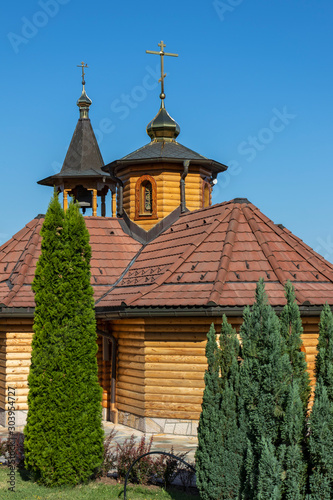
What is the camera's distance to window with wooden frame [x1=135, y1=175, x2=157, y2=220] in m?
20.7

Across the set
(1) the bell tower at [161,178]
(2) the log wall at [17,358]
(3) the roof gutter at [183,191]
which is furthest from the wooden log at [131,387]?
(3) the roof gutter at [183,191]

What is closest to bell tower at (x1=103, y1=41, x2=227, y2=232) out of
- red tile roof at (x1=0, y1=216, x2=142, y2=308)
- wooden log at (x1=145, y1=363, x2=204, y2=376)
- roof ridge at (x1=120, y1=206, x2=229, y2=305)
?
red tile roof at (x1=0, y1=216, x2=142, y2=308)

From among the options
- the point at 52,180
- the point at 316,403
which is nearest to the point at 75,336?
the point at 316,403

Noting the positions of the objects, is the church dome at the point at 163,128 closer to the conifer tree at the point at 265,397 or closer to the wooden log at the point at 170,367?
the wooden log at the point at 170,367

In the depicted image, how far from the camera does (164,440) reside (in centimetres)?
1416

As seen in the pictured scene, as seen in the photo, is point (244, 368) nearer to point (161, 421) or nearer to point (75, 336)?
point (75, 336)

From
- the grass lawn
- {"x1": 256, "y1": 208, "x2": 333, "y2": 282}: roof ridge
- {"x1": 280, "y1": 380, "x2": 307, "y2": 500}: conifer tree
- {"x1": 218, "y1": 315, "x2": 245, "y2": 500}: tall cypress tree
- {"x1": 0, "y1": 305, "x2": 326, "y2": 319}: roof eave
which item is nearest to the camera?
{"x1": 280, "y1": 380, "x2": 307, "y2": 500}: conifer tree

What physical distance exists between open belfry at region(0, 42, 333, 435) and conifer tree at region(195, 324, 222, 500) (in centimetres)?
467

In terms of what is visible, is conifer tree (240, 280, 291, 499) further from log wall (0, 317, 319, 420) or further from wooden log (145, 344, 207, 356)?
wooden log (145, 344, 207, 356)

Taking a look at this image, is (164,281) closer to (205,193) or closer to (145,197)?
(145,197)

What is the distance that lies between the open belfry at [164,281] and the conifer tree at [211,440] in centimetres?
467

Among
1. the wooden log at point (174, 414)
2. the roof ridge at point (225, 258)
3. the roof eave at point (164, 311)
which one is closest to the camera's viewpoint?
the roof eave at point (164, 311)

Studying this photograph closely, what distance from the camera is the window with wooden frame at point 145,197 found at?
20.7 m

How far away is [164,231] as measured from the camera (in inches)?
798
